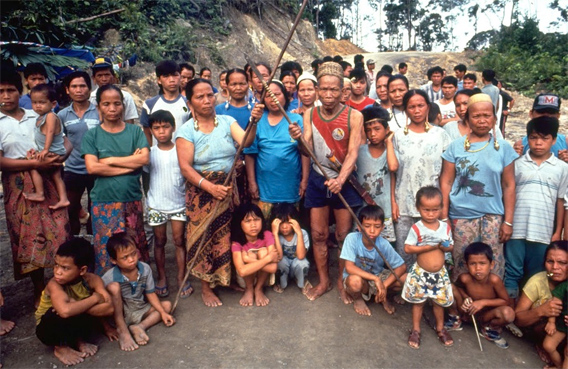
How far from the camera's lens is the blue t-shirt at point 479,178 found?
10.7ft

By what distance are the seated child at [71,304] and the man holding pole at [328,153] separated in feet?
6.11

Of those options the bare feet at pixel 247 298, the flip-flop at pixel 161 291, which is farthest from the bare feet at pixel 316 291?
the flip-flop at pixel 161 291

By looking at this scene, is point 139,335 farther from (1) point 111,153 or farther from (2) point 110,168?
(1) point 111,153

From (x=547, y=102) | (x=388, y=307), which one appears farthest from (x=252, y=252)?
(x=547, y=102)

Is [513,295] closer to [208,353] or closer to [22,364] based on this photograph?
[208,353]

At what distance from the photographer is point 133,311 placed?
3273 millimetres

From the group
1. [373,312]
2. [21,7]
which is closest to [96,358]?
[373,312]

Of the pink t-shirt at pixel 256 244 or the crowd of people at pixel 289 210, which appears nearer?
the crowd of people at pixel 289 210

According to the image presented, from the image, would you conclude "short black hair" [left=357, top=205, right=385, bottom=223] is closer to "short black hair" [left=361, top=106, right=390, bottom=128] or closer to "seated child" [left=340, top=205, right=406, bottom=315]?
"seated child" [left=340, top=205, right=406, bottom=315]

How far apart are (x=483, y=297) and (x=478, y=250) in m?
0.44

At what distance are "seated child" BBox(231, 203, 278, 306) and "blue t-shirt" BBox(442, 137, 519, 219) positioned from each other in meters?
1.70

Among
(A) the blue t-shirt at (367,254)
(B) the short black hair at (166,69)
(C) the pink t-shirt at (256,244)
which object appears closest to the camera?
(A) the blue t-shirt at (367,254)

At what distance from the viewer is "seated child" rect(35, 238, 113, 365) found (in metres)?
2.87

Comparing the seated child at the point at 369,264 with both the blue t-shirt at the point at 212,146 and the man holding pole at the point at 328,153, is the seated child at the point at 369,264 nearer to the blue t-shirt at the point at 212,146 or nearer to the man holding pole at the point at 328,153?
the man holding pole at the point at 328,153
